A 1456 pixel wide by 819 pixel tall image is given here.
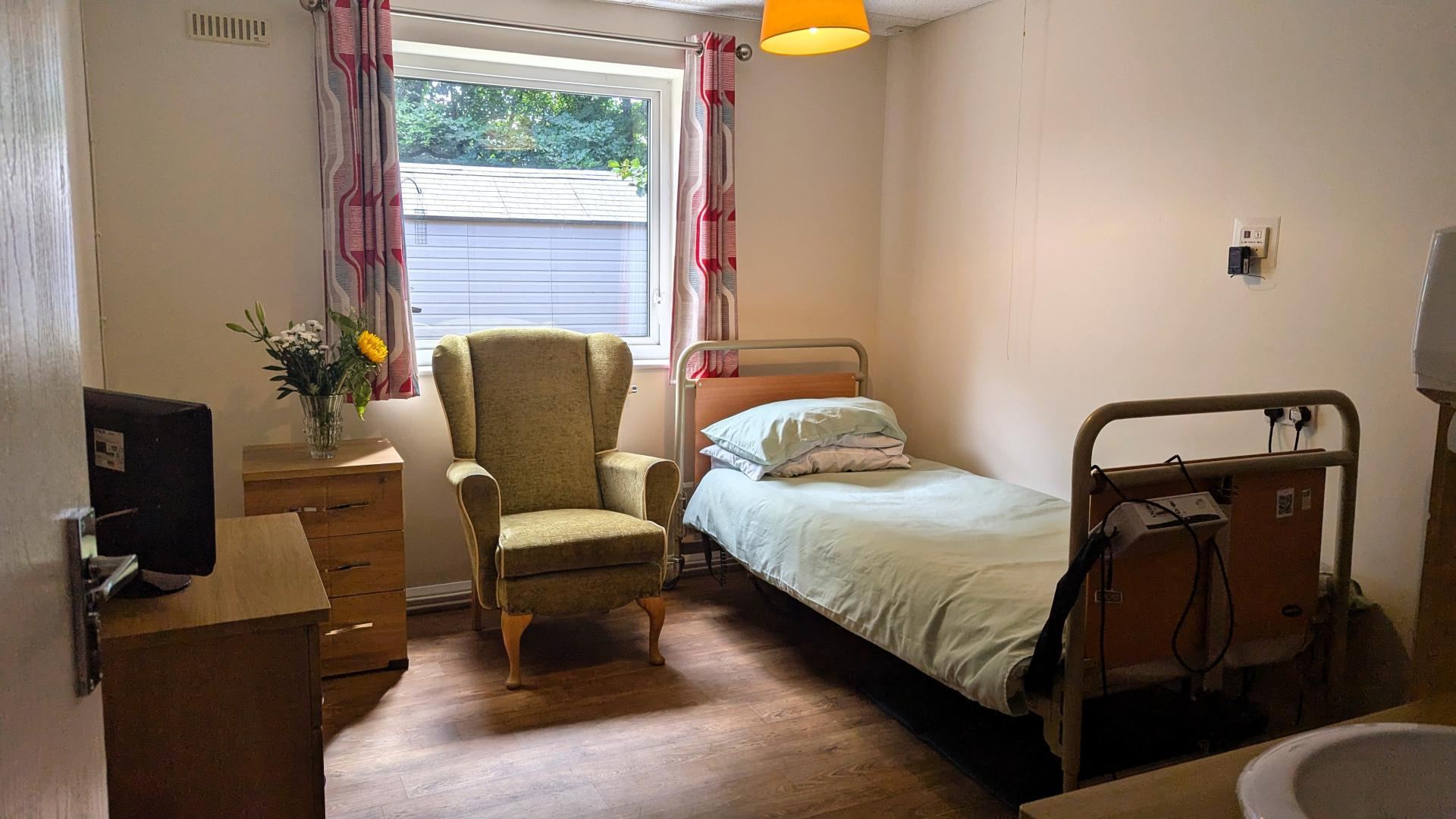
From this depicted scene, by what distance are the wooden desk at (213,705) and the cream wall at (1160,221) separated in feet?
7.88

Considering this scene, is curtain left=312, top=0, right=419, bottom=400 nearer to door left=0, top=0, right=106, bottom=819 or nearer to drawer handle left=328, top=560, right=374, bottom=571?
drawer handle left=328, top=560, right=374, bottom=571

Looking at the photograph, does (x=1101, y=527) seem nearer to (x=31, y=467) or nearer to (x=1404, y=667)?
(x=1404, y=667)

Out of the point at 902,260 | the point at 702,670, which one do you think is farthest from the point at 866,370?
the point at 702,670

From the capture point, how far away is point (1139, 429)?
3.10m

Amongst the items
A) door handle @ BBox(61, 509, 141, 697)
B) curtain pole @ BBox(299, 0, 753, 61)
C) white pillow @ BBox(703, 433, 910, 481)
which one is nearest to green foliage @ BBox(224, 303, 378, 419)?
curtain pole @ BBox(299, 0, 753, 61)

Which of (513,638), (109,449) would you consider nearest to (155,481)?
(109,449)

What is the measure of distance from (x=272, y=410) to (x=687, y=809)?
2.00 meters

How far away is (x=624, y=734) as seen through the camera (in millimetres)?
2676

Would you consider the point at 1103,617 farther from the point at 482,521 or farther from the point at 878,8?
the point at 878,8

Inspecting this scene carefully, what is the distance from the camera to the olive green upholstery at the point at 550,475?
9.76 feet

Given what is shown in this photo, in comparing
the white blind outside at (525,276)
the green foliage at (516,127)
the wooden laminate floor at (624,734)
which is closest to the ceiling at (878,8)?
the green foliage at (516,127)

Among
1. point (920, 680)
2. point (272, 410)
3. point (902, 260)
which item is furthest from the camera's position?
point (902, 260)

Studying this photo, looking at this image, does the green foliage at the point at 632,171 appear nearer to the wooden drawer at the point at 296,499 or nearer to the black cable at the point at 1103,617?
the wooden drawer at the point at 296,499

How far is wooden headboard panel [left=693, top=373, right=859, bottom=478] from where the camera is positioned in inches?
153
